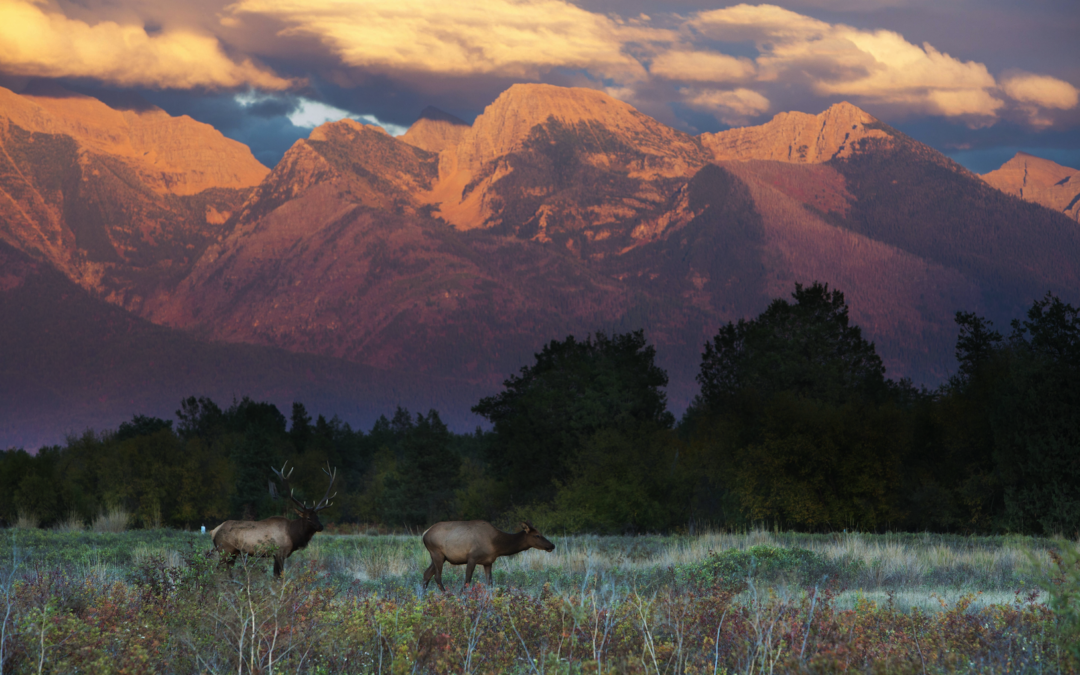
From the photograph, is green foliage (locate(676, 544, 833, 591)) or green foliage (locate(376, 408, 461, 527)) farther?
green foliage (locate(376, 408, 461, 527))

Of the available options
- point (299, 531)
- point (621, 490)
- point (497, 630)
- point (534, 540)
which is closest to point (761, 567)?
point (534, 540)

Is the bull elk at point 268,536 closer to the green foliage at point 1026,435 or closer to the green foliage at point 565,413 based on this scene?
the green foliage at point 1026,435

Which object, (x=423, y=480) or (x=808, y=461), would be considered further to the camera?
(x=423, y=480)

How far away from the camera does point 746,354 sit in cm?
6084

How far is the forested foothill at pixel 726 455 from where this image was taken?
36.4 metres

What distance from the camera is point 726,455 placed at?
4125cm

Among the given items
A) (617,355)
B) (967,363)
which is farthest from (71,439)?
(967,363)

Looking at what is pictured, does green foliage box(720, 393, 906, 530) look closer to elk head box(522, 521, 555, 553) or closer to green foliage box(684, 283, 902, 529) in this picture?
green foliage box(684, 283, 902, 529)

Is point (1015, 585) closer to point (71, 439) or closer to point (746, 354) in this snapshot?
point (746, 354)

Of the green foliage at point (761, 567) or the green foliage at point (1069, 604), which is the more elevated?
the green foliage at point (1069, 604)

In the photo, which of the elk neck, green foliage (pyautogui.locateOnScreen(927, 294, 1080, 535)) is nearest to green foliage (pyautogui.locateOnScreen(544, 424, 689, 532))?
green foliage (pyautogui.locateOnScreen(927, 294, 1080, 535))

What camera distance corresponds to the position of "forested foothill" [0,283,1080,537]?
36.4 meters

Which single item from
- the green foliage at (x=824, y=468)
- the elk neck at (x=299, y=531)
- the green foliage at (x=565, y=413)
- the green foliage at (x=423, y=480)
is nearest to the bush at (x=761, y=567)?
the elk neck at (x=299, y=531)

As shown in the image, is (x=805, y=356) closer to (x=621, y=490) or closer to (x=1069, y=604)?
(x=621, y=490)
